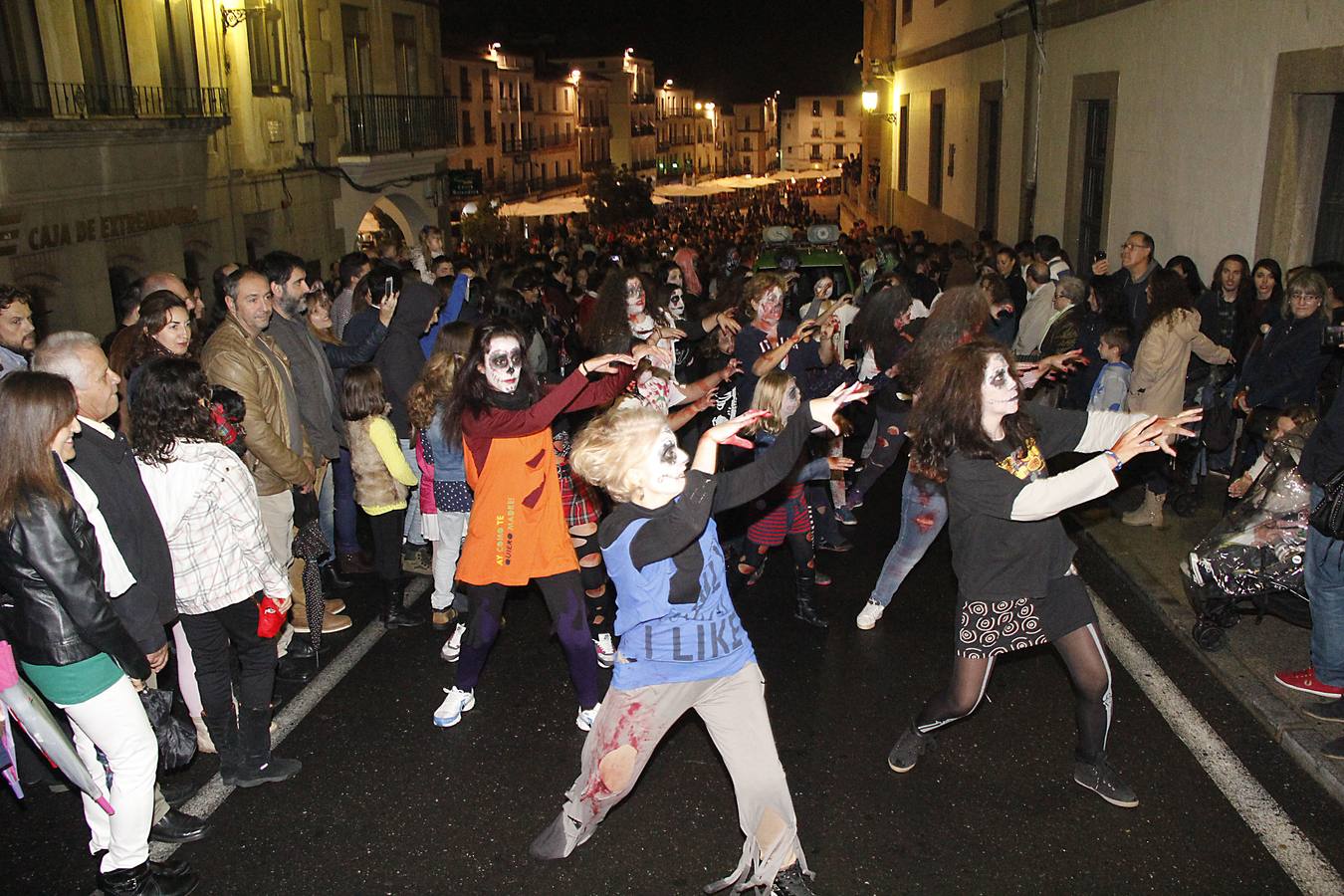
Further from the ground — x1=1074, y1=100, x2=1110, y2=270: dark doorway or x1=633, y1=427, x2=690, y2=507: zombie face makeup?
x1=1074, y1=100, x2=1110, y2=270: dark doorway

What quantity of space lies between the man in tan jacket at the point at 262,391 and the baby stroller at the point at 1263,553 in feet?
16.1

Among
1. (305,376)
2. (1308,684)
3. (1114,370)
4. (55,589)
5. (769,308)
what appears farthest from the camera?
(1114,370)

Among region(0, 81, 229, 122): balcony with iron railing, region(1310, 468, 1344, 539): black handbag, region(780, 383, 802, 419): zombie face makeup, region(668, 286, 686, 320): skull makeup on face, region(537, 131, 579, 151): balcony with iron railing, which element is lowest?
region(1310, 468, 1344, 539): black handbag

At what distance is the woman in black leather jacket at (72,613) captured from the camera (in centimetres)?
357

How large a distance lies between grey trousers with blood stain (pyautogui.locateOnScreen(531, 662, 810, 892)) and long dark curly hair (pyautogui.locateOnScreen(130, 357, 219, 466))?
6.73 feet

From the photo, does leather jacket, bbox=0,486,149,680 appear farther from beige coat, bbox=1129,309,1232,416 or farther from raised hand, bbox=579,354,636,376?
beige coat, bbox=1129,309,1232,416

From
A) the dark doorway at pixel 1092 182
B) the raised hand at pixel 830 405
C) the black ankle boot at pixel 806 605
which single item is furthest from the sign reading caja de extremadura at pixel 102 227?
the dark doorway at pixel 1092 182

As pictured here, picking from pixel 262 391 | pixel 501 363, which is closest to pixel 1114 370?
pixel 501 363

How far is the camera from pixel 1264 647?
580 cm

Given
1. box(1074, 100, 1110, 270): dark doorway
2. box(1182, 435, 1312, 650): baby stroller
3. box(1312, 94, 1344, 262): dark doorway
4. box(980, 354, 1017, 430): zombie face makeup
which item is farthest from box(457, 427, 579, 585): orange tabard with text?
box(1074, 100, 1110, 270): dark doorway

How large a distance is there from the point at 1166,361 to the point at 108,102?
11530mm

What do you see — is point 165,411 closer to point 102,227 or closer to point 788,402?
point 788,402

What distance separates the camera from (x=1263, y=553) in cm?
554

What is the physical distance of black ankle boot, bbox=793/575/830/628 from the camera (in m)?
6.51
